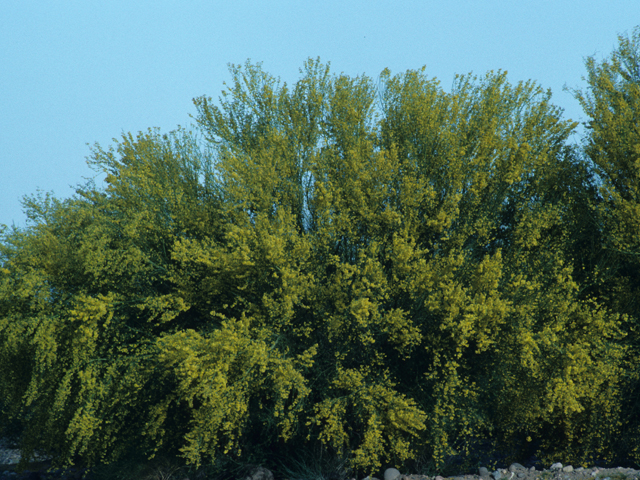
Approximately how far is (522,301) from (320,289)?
15.3 ft

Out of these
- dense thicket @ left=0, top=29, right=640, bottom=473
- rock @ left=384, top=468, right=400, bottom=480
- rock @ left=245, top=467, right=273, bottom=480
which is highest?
dense thicket @ left=0, top=29, right=640, bottom=473

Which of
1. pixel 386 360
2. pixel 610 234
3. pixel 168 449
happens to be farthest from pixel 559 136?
pixel 168 449

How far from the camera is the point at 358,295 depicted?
40.8ft

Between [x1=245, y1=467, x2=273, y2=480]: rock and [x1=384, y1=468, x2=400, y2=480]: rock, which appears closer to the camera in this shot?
[x1=384, y1=468, x2=400, y2=480]: rock

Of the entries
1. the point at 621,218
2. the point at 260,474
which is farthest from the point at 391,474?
the point at 621,218

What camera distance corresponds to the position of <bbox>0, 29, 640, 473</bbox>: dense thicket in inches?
461

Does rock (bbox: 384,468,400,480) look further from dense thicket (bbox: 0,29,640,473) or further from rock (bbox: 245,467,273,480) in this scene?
rock (bbox: 245,467,273,480)

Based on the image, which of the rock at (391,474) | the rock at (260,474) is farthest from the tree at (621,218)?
the rock at (260,474)

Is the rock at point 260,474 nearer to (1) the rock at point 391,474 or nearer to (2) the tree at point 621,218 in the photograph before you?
(1) the rock at point 391,474

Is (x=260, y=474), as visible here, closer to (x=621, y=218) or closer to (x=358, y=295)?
(x=358, y=295)

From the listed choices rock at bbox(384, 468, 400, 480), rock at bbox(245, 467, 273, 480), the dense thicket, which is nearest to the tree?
the dense thicket

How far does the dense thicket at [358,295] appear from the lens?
1170cm

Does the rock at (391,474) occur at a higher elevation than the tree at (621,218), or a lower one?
lower

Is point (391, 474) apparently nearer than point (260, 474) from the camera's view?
Yes
